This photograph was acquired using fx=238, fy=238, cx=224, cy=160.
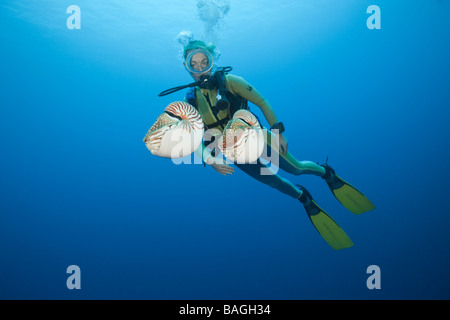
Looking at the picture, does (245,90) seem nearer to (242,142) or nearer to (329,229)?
(242,142)

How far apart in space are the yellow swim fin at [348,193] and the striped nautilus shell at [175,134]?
169 inches

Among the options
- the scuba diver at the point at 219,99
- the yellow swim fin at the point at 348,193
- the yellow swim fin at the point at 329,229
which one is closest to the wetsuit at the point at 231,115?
the scuba diver at the point at 219,99

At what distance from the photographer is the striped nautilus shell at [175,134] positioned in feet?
3.74

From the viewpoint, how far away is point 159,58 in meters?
17.6

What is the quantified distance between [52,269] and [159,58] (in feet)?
66.2

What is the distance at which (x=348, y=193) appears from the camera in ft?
16.1

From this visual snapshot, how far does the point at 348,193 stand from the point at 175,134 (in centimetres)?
475

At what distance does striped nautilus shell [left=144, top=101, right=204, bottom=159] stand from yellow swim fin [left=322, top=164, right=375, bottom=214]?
14.1 ft

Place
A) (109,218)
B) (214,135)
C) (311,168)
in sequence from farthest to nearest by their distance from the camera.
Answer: (109,218), (311,168), (214,135)

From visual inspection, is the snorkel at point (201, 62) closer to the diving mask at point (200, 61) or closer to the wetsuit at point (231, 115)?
the diving mask at point (200, 61)

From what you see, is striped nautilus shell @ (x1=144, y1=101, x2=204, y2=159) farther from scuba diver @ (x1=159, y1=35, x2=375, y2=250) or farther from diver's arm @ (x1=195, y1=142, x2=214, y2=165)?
diver's arm @ (x1=195, y1=142, x2=214, y2=165)

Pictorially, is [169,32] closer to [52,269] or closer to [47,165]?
[47,165]

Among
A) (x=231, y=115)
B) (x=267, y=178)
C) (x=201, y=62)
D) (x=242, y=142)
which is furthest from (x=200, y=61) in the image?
(x=267, y=178)
